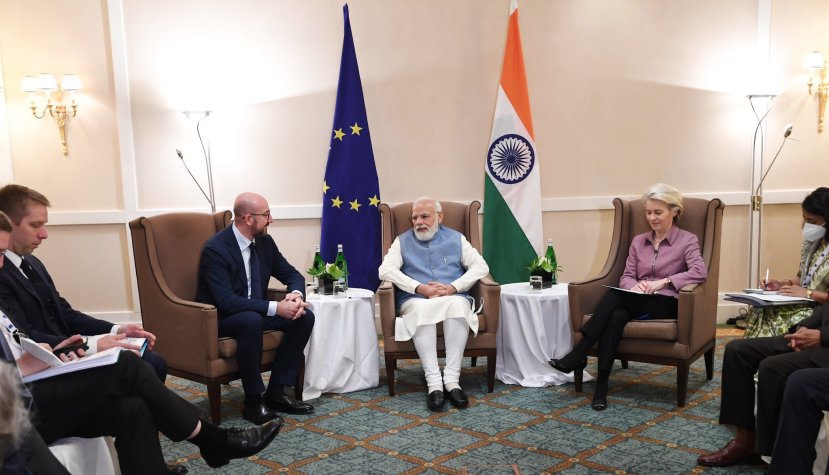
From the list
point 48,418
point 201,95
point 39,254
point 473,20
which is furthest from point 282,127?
point 48,418

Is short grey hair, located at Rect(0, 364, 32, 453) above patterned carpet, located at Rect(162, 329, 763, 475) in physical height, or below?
above

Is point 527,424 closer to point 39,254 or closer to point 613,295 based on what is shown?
point 613,295

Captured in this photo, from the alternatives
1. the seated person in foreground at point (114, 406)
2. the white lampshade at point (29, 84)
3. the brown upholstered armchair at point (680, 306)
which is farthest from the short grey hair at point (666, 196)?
the white lampshade at point (29, 84)

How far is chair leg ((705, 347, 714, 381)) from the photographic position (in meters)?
4.22

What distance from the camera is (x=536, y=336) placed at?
169 inches

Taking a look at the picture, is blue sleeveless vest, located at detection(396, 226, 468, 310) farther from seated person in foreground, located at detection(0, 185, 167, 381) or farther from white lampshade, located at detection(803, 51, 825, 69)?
white lampshade, located at detection(803, 51, 825, 69)

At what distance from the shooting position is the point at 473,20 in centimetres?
555

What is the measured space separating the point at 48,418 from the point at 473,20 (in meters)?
4.24

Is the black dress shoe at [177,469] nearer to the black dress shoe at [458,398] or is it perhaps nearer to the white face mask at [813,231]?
the black dress shoe at [458,398]

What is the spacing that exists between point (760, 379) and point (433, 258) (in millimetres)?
2075

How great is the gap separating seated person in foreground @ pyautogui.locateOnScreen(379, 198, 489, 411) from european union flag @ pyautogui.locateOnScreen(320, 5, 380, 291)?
86 cm

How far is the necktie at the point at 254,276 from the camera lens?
13.1 feet

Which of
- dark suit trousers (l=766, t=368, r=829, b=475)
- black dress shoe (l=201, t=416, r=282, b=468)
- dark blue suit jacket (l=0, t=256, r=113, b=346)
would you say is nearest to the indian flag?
black dress shoe (l=201, t=416, r=282, b=468)

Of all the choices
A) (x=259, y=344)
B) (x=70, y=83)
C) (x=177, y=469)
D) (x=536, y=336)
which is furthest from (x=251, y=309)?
(x=70, y=83)
